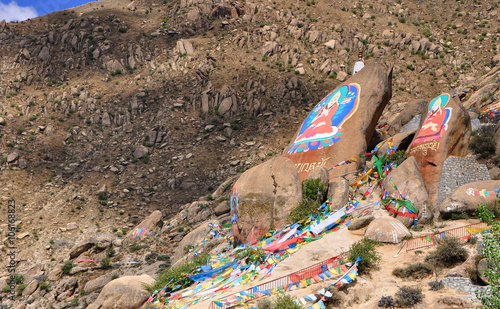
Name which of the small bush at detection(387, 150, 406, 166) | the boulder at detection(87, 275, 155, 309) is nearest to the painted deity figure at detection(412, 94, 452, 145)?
the small bush at detection(387, 150, 406, 166)

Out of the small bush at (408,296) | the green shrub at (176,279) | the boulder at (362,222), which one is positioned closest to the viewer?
the small bush at (408,296)

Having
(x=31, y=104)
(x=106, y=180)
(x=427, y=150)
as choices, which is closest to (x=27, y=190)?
(x=106, y=180)

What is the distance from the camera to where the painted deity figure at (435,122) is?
21.0 meters

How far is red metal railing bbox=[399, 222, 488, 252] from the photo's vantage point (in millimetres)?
16391

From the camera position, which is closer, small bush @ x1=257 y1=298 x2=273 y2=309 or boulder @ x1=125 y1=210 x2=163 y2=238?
small bush @ x1=257 y1=298 x2=273 y2=309

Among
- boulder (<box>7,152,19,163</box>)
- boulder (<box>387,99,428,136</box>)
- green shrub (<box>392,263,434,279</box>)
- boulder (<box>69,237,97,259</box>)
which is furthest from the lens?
boulder (<box>7,152,19,163</box>)

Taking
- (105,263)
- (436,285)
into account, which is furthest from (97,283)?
(436,285)

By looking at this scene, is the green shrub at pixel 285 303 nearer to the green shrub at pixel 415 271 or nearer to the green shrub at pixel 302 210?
the green shrub at pixel 415 271

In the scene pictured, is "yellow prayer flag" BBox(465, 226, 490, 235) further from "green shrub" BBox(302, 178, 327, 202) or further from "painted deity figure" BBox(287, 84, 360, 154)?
"painted deity figure" BBox(287, 84, 360, 154)

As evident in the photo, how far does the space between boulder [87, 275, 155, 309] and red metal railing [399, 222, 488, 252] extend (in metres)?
9.93

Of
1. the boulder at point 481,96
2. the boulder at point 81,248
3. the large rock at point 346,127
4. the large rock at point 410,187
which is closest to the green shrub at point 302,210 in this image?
the large rock at point 346,127

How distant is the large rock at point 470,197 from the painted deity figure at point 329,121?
23.9 feet

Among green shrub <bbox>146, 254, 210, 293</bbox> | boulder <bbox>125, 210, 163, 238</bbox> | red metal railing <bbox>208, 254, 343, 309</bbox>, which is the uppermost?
red metal railing <bbox>208, 254, 343, 309</bbox>

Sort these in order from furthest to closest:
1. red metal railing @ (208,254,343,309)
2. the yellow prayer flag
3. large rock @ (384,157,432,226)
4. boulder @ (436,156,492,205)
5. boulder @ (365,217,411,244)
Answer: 1. boulder @ (436,156,492,205)
2. large rock @ (384,157,432,226)
3. boulder @ (365,217,411,244)
4. the yellow prayer flag
5. red metal railing @ (208,254,343,309)
